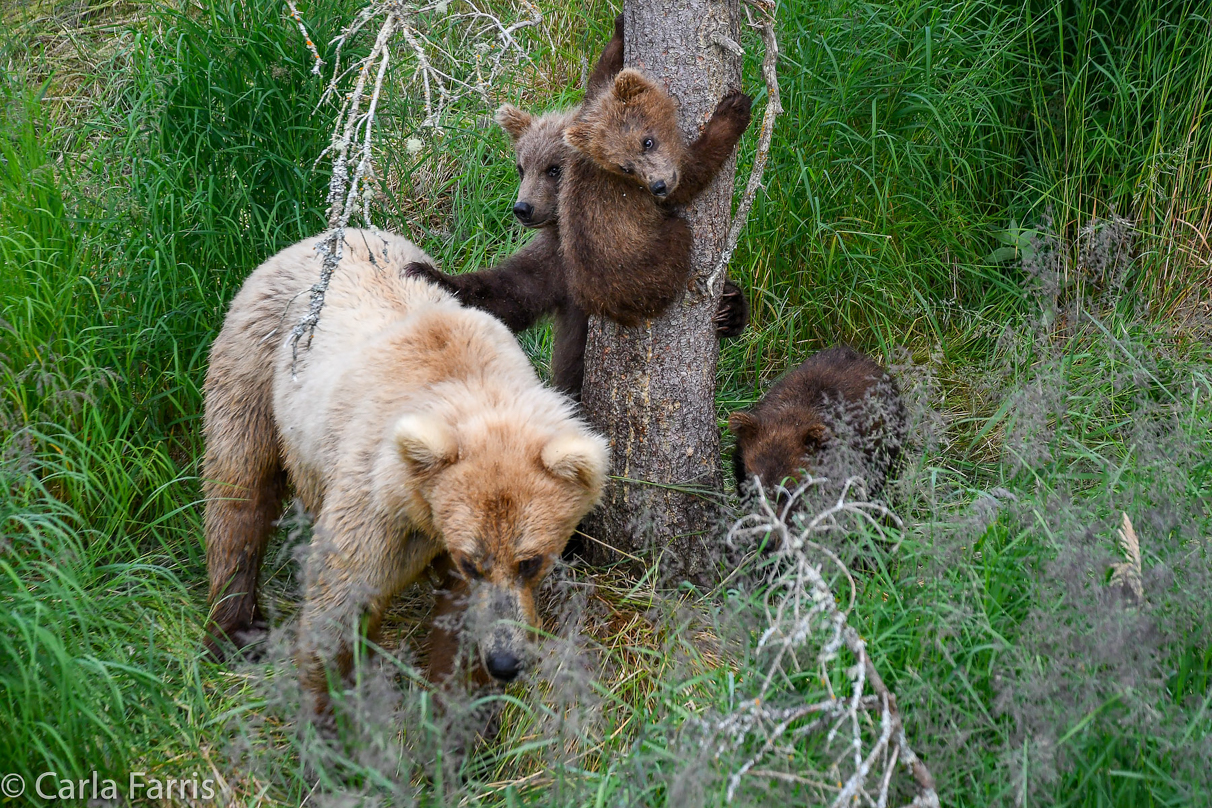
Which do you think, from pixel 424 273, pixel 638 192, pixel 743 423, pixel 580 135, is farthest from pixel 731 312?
pixel 424 273

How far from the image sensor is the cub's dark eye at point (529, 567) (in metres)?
3.13

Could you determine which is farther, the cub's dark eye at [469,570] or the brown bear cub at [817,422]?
the brown bear cub at [817,422]

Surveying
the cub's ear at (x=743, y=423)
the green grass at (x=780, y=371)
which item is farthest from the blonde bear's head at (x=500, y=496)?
the cub's ear at (x=743, y=423)

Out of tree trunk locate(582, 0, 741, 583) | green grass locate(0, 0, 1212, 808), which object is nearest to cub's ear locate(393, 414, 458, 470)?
green grass locate(0, 0, 1212, 808)

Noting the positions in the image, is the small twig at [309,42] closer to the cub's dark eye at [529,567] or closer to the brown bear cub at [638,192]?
the brown bear cub at [638,192]

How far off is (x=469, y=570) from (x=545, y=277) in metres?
1.87

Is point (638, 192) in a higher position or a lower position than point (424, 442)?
higher

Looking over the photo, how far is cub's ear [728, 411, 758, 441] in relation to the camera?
4215 millimetres

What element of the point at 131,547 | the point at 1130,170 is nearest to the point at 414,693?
the point at 131,547

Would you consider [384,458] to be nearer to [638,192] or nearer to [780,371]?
[638,192]

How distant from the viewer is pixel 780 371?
17.8ft

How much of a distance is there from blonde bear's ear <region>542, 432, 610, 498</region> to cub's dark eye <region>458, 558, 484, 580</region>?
0.38 m

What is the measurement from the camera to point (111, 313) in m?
4.72

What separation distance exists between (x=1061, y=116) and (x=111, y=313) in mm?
5088
